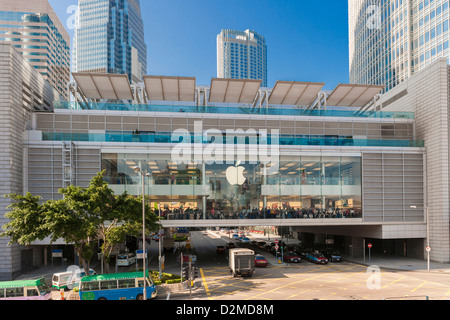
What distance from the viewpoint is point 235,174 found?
43.1 meters

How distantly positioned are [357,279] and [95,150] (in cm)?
3055

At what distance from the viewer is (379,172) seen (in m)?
44.4

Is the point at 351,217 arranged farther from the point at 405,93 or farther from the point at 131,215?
the point at 131,215

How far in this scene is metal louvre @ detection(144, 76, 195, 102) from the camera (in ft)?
156

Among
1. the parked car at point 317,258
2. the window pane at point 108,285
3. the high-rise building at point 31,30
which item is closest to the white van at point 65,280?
the window pane at point 108,285

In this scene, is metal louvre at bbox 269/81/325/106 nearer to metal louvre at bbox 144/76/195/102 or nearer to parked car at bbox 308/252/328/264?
metal louvre at bbox 144/76/195/102

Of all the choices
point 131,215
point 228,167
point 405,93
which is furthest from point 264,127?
point 131,215

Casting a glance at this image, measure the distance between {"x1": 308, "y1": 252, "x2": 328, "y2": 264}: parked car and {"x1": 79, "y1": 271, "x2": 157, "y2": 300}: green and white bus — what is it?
25.1 metres

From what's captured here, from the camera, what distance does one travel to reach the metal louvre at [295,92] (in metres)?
49.8

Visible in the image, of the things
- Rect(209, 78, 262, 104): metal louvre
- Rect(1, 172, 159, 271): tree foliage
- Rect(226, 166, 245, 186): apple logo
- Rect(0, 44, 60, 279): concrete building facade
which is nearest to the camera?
Rect(1, 172, 159, 271): tree foliage

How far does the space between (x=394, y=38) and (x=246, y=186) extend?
94.0 metres

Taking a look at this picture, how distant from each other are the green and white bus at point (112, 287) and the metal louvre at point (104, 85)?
91.8 ft

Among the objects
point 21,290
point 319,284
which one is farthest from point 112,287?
point 319,284

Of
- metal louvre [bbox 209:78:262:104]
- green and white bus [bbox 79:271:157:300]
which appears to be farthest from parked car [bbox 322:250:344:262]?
green and white bus [bbox 79:271:157:300]
